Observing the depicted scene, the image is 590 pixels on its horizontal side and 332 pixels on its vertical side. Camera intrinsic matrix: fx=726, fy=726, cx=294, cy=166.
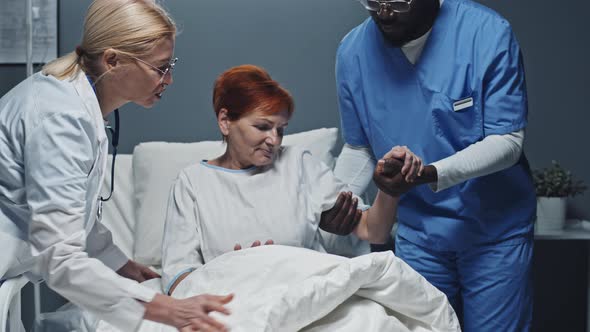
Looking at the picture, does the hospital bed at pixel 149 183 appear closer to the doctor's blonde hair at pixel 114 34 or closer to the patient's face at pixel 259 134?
the patient's face at pixel 259 134

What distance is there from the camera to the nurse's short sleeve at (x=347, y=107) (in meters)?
2.15

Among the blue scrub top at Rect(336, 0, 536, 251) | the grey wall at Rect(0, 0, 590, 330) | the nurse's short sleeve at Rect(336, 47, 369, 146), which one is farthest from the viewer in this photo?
the grey wall at Rect(0, 0, 590, 330)

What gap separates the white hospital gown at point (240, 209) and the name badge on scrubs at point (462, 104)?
1.32ft

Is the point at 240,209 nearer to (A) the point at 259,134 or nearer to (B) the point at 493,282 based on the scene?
(A) the point at 259,134

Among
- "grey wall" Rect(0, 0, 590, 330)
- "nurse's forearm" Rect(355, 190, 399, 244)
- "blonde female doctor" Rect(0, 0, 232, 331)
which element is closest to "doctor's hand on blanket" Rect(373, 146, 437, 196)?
"nurse's forearm" Rect(355, 190, 399, 244)

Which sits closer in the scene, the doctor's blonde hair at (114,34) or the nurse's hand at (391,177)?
the doctor's blonde hair at (114,34)

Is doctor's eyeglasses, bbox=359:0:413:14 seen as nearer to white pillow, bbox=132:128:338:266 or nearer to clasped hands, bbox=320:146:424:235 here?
clasped hands, bbox=320:146:424:235

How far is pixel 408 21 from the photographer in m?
1.93

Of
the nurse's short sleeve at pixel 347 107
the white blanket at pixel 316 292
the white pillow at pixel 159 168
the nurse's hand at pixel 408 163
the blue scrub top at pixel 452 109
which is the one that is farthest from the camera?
the white pillow at pixel 159 168

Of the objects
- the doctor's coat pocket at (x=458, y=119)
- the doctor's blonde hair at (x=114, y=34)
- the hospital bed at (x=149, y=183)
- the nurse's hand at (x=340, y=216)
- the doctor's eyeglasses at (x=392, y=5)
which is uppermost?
the doctor's eyeglasses at (x=392, y=5)

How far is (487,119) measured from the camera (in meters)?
1.93

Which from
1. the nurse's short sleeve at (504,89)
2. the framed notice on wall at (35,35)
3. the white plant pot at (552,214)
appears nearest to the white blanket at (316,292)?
the nurse's short sleeve at (504,89)

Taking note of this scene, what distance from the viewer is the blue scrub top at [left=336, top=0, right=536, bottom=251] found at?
6.31 ft

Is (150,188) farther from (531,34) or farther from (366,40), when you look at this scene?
(531,34)
